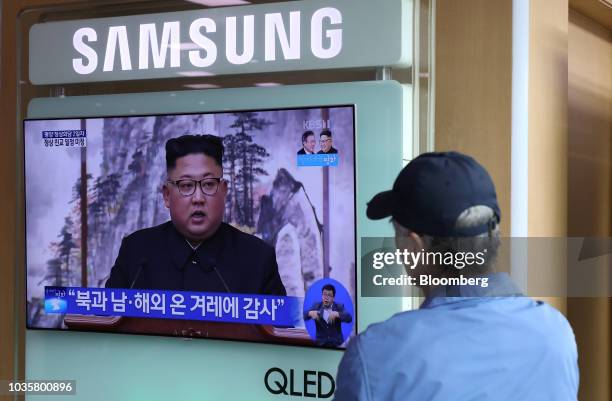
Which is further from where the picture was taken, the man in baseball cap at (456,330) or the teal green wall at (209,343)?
the teal green wall at (209,343)

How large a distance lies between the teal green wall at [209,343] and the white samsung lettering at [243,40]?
0.40 feet

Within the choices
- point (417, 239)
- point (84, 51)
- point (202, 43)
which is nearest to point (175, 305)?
point (202, 43)

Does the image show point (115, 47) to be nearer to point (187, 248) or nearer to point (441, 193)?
point (187, 248)

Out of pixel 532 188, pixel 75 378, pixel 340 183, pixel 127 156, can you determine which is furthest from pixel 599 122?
pixel 75 378

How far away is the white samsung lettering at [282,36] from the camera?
10.3ft

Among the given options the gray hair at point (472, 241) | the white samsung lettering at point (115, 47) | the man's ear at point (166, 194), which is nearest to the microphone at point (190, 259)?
the man's ear at point (166, 194)

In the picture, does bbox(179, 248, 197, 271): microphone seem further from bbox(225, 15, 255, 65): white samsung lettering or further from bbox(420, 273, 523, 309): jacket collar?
bbox(420, 273, 523, 309): jacket collar

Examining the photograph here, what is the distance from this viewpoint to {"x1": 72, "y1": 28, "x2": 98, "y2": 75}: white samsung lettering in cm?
348

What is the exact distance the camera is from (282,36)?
10.4ft

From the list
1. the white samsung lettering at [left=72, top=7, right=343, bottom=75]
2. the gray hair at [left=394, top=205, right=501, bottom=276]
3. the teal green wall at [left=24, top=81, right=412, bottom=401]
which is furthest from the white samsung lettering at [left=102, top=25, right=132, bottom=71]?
the gray hair at [left=394, top=205, right=501, bottom=276]

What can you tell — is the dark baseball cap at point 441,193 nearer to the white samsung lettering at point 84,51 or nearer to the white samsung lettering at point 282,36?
the white samsung lettering at point 282,36

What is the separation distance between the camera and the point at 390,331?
1357 mm

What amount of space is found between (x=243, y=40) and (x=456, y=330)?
2.10 meters

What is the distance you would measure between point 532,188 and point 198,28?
1.37 meters
